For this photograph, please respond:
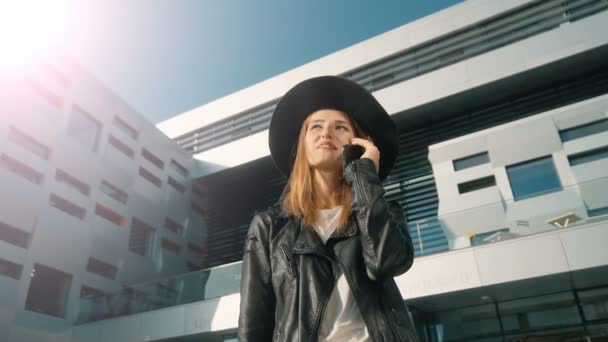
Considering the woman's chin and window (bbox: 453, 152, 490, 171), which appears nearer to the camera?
the woman's chin

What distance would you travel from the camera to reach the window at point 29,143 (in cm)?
1351

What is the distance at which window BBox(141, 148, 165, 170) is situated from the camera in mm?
17987

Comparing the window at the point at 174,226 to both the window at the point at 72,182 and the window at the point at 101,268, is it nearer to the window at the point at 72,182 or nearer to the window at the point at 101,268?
the window at the point at 101,268

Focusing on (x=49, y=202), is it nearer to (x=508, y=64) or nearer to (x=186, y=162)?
(x=186, y=162)

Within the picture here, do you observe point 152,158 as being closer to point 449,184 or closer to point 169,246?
point 169,246

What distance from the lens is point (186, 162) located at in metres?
19.5

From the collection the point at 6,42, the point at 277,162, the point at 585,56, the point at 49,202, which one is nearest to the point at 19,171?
the point at 49,202

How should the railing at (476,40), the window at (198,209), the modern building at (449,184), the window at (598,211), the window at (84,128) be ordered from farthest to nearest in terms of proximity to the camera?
1. the window at (198,209)
2. the window at (84,128)
3. the railing at (476,40)
4. the modern building at (449,184)
5. the window at (598,211)

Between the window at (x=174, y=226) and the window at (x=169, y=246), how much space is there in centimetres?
50

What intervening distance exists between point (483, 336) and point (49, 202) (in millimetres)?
12563

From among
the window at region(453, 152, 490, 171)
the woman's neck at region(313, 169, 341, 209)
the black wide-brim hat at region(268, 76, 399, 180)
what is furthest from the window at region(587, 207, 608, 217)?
the woman's neck at region(313, 169, 341, 209)

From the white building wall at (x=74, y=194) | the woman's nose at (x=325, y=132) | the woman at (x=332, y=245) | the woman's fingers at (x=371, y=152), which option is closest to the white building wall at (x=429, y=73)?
the white building wall at (x=74, y=194)

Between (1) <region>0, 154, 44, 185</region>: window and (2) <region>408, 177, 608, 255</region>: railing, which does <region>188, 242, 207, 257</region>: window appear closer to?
(1) <region>0, 154, 44, 185</region>: window

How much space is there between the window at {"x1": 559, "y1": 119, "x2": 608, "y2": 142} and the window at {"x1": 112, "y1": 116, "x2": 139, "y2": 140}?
48.0ft
